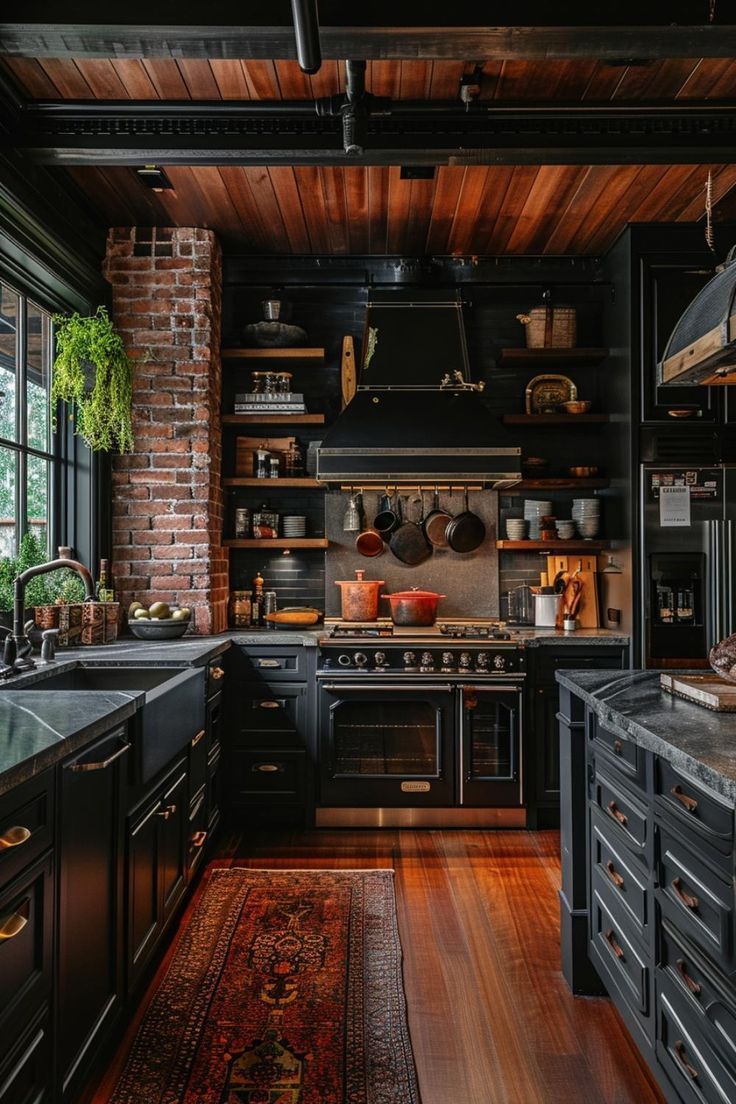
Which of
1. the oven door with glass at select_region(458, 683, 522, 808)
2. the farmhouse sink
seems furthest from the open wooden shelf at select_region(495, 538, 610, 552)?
the farmhouse sink

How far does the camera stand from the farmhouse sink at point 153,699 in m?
2.05

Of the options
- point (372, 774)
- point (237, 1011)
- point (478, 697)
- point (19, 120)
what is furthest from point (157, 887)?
point (19, 120)

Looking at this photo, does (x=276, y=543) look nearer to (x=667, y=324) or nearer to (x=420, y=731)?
(x=420, y=731)

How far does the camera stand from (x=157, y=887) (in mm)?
2223

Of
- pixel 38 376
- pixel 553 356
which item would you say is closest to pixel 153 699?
pixel 38 376

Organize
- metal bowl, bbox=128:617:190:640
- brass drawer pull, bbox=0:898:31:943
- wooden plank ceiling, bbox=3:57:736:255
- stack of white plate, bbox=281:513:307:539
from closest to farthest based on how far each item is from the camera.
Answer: brass drawer pull, bbox=0:898:31:943
wooden plank ceiling, bbox=3:57:736:255
metal bowl, bbox=128:617:190:640
stack of white plate, bbox=281:513:307:539

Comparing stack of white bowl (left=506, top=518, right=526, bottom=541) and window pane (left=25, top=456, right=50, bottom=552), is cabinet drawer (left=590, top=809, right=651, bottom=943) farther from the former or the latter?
window pane (left=25, top=456, right=50, bottom=552)

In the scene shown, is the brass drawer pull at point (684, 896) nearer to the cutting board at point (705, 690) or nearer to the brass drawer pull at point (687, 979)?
the brass drawer pull at point (687, 979)

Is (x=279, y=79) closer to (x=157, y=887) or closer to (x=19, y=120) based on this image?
(x=19, y=120)

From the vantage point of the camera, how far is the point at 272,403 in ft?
13.3

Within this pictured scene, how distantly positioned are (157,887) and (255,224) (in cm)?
303

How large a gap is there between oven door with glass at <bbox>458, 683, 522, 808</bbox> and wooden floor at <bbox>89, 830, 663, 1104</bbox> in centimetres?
18

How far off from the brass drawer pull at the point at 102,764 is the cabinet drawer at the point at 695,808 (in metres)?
1.22

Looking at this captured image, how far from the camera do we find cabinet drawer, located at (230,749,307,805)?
3.53 m
